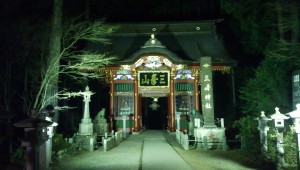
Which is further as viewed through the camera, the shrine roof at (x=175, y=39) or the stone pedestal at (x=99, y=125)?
the shrine roof at (x=175, y=39)

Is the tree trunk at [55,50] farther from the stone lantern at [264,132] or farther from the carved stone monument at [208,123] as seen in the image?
the stone lantern at [264,132]

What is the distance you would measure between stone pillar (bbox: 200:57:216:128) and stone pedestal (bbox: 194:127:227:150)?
0.24m

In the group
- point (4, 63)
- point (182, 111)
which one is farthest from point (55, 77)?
point (182, 111)

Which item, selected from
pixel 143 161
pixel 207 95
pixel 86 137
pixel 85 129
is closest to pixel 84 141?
pixel 86 137

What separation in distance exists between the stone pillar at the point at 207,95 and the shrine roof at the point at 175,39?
5.55 meters

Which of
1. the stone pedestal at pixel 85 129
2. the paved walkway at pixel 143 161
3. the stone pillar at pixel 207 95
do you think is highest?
the stone pillar at pixel 207 95

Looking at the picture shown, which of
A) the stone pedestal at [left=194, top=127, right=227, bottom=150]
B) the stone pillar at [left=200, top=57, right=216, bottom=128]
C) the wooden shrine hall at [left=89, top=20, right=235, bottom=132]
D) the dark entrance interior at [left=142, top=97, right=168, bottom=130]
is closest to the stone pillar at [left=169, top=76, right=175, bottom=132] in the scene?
the wooden shrine hall at [left=89, top=20, right=235, bottom=132]

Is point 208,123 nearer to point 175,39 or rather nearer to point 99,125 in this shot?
point 99,125

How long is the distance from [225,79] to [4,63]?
15.5 metres

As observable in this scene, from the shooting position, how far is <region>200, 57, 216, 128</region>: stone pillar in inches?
560

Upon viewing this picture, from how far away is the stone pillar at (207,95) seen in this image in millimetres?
14219

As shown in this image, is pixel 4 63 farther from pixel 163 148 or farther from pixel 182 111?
pixel 182 111

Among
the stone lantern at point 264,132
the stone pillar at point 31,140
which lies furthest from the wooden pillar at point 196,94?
the stone pillar at point 31,140

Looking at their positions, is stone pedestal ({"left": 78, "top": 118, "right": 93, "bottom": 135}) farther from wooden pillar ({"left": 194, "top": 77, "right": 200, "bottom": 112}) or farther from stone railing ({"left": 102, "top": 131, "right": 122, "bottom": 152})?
wooden pillar ({"left": 194, "top": 77, "right": 200, "bottom": 112})
